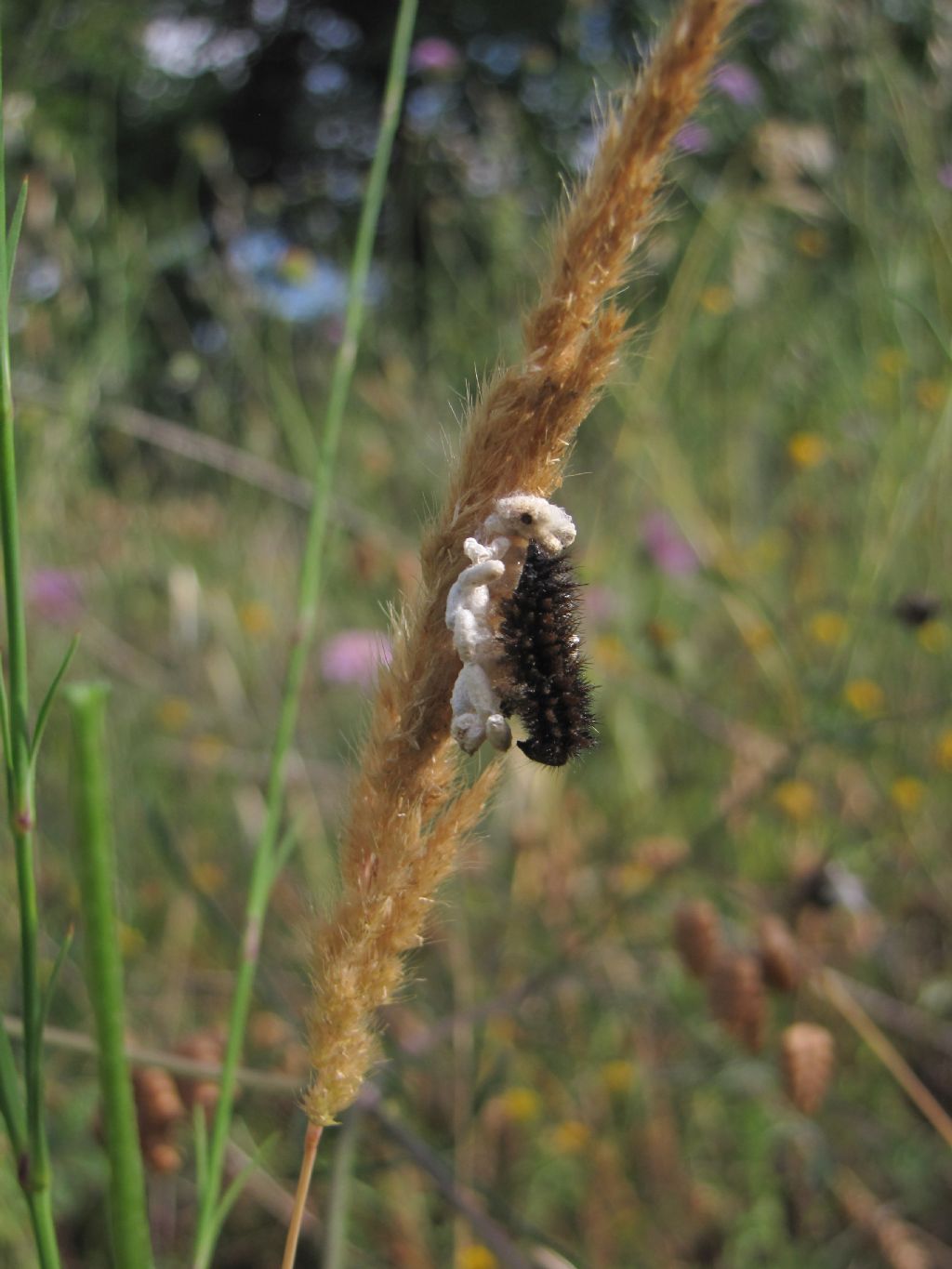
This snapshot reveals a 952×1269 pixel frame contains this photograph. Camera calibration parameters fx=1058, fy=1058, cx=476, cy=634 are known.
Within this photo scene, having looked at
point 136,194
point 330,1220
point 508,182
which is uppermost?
point 508,182

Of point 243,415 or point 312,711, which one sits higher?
point 243,415

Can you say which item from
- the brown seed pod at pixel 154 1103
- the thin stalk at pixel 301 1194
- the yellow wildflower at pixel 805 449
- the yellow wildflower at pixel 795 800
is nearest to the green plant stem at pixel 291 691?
the thin stalk at pixel 301 1194

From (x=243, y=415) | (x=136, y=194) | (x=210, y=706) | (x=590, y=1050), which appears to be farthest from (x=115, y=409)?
(x=136, y=194)

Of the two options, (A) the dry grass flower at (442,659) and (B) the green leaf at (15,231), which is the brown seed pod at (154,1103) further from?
(B) the green leaf at (15,231)

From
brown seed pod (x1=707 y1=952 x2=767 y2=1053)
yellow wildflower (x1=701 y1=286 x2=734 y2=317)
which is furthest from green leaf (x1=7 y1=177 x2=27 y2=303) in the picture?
yellow wildflower (x1=701 y1=286 x2=734 y2=317)

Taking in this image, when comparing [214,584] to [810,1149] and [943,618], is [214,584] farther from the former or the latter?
[810,1149]

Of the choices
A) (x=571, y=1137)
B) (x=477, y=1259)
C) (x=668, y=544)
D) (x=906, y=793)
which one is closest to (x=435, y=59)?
(x=668, y=544)

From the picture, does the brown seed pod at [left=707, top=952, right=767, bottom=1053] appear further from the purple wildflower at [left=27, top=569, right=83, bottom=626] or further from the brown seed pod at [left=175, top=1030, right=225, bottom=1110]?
the purple wildflower at [left=27, top=569, right=83, bottom=626]
